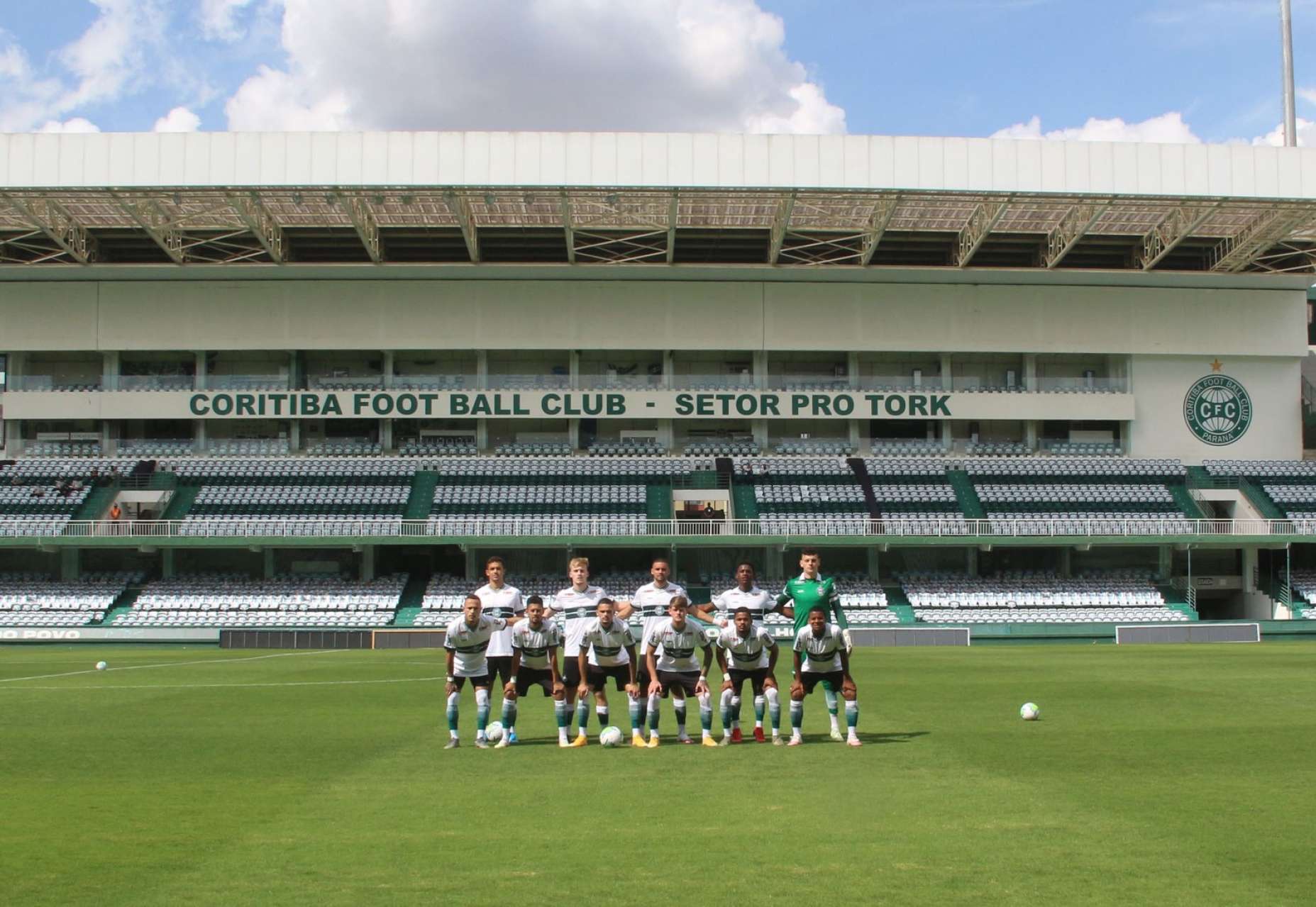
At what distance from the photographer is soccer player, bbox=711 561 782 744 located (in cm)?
1384

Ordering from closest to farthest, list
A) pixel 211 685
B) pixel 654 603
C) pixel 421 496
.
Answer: pixel 654 603 < pixel 211 685 < pixel 421 496

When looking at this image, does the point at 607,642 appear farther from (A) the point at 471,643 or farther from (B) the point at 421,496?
(B) the point at 421,496

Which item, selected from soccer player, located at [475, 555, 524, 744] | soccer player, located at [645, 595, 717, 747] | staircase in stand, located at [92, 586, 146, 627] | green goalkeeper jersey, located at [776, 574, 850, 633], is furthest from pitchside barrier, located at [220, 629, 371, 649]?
green goalkeeper jersey, located at [776, 574, 850, 633]

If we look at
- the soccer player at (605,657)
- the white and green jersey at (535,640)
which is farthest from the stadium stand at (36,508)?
the soccer player at (605,657)

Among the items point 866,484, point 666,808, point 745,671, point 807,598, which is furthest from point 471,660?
point 866,484

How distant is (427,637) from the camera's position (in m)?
38.2

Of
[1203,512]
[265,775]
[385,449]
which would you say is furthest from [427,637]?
[1203,512]

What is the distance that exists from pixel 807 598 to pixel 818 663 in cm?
74

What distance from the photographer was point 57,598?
143ft

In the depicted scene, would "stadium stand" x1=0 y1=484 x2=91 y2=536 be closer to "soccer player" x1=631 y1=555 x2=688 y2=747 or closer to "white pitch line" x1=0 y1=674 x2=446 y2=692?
"white pitch line" x1=0 y1=674 x2=446 y2=692

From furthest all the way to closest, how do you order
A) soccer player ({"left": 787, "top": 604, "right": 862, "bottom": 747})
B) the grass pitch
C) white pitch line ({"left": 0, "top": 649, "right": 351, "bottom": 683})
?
white pitch line ({"left": 0, "top": 649, "right": 351, "bottom": 683}) → soccer player ({"left": 787, "top": 604, "right": 862, "bottom": 747}) → the grass pitch

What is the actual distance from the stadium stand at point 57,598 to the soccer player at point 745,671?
34.8 metres

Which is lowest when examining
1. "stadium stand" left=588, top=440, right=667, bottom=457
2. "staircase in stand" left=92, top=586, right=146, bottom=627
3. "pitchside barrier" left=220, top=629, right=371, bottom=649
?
"pitchside barrier" left=220, top=629, right=371, bottom=649

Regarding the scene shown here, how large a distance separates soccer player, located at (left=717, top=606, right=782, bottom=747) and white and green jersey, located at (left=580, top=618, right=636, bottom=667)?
1099 mm
